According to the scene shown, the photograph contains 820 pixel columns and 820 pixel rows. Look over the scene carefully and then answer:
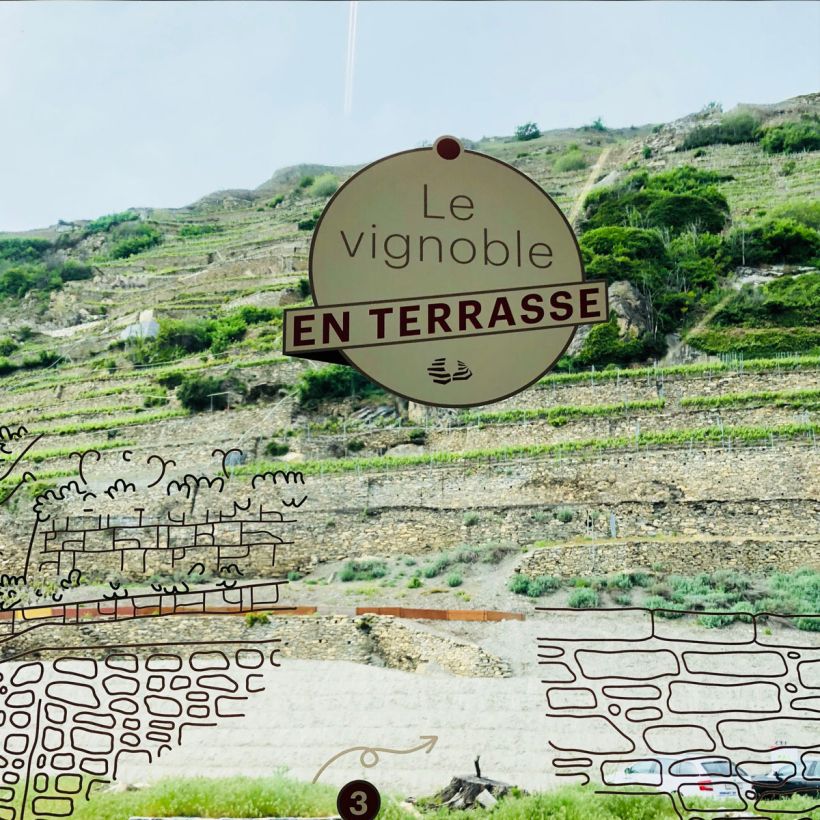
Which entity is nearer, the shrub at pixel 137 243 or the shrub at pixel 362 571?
the shrub at pixel 362 571

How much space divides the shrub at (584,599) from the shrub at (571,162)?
107ft

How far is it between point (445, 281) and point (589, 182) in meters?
33.7

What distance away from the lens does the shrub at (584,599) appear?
11.7m

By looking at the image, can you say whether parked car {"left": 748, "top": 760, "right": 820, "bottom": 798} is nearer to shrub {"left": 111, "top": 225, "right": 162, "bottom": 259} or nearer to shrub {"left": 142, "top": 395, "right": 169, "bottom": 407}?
shrub {"left": 142, "top": 395, "right": 169, "bottom": 407}

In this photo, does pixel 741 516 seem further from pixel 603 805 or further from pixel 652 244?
pixel 652 244

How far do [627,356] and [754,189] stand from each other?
41.9ft

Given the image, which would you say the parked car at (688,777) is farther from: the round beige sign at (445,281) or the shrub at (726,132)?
the shrub at (726,132)

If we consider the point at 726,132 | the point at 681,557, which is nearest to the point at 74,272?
the point at 726,132

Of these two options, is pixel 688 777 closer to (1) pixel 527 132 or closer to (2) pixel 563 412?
(2) pixel 563 412

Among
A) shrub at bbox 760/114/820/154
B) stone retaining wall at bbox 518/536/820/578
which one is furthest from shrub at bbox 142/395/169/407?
shrub at bbox 760/114/820/154

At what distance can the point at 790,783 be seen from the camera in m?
5.48

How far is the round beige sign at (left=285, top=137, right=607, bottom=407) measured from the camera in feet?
13.0

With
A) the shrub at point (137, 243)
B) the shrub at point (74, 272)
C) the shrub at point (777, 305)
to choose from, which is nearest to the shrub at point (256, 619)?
the shrub at point (777, 305)

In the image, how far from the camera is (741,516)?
1384 cm
